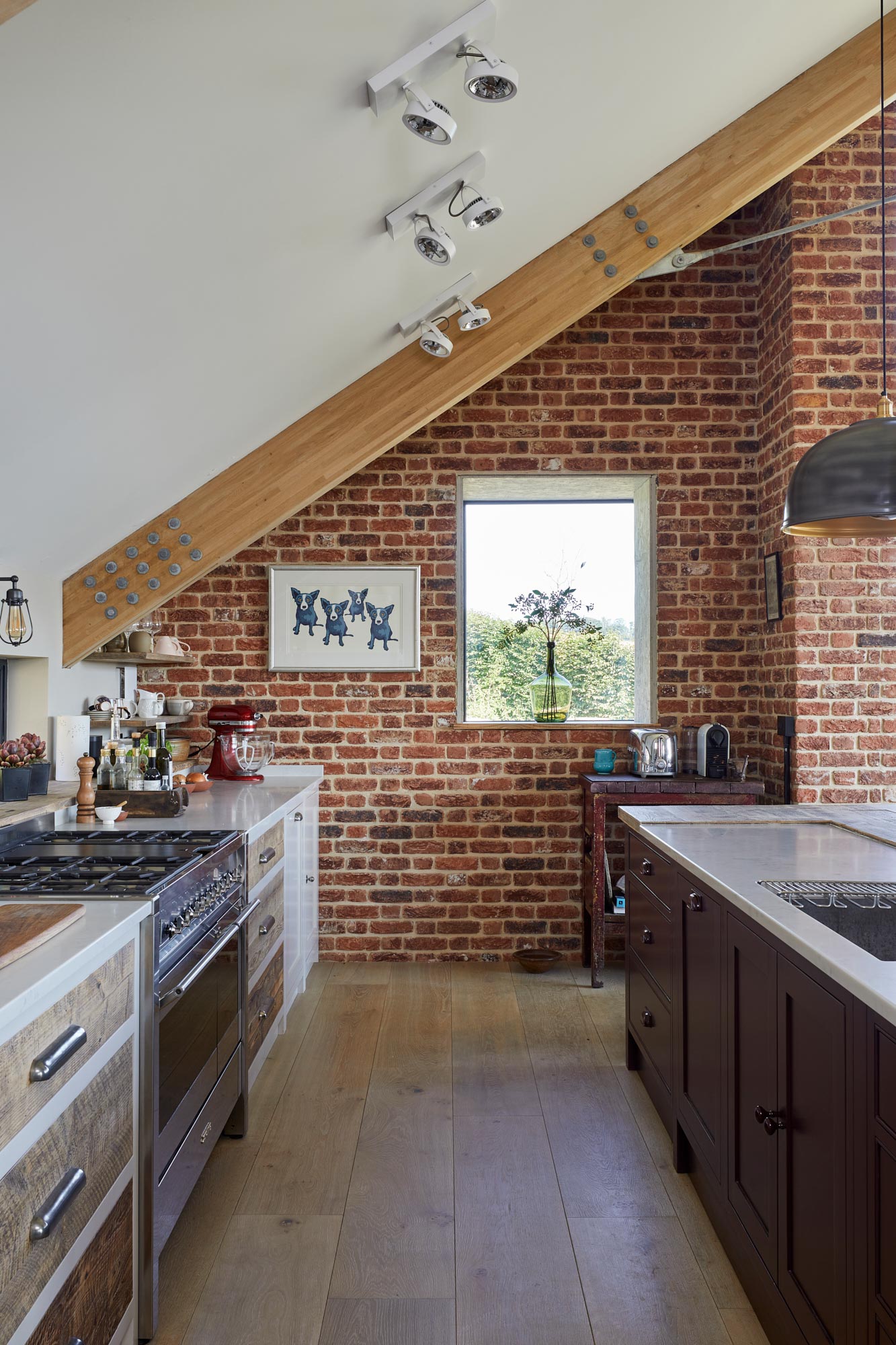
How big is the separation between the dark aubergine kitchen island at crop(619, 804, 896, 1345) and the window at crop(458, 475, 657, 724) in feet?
5.13

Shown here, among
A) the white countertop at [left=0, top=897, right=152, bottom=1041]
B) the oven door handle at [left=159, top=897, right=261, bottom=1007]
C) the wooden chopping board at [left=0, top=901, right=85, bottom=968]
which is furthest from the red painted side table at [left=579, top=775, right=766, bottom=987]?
the wooden chopping board at [left=0, top=901, right=85, bottom=968]

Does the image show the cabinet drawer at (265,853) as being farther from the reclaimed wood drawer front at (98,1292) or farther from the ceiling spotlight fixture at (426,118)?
the ceiling spotlight fixture at (426,118)

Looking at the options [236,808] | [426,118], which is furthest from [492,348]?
[236,808]

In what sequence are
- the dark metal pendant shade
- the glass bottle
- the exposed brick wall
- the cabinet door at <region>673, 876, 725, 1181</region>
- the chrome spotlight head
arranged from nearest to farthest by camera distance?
the dark metal pendant shade
the cabinet door at <region>673, 876, 725, 1181</region>
the chrome spotlight head
the glass bottle
the exposed brick wall

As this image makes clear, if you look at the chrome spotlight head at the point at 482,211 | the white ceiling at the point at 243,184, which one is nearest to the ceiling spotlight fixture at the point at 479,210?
the chrome spotlight head at the point at 482,211

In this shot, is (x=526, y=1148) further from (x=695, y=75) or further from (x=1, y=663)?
(x=695, y=75)

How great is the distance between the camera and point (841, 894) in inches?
75.1

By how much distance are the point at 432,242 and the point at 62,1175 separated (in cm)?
225

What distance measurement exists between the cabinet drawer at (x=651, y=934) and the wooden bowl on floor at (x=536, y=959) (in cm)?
106

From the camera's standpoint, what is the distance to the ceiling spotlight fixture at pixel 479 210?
2422mm

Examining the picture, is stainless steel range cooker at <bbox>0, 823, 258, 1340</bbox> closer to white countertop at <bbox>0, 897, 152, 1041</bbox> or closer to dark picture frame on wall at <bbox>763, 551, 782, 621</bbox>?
white countertop at <bbox>0, 897, 152, 1041</bbox>

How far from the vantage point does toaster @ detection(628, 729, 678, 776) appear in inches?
162

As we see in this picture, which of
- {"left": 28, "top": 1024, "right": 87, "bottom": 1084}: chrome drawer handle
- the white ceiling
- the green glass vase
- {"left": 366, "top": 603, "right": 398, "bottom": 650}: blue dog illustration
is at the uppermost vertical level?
the white ceiling

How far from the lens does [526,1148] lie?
262 centimetres
